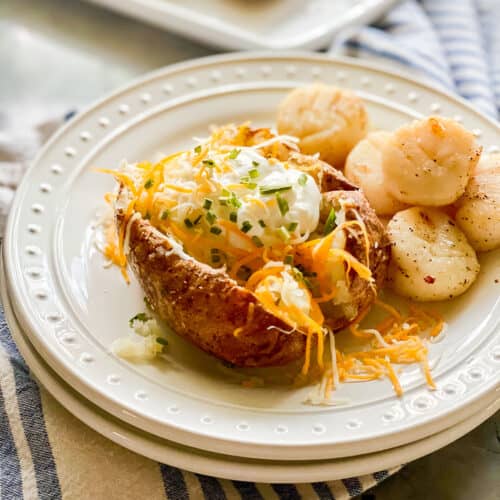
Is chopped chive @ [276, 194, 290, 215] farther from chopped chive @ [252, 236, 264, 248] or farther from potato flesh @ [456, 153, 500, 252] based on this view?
potato flesh @ [456, 153, 500, 252]

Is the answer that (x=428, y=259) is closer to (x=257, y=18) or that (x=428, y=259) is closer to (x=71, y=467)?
(x=71, y=467)

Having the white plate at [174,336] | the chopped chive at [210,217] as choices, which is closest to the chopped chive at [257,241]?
the chopped chive at [210,217]

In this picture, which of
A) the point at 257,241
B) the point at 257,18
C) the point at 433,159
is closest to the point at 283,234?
the point at 257,241

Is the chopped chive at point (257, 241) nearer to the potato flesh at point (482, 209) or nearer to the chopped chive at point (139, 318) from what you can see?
the chopped chive at point (139, 318)

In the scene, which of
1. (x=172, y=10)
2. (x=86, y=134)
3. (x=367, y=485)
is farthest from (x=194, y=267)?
(x=172, y=10)

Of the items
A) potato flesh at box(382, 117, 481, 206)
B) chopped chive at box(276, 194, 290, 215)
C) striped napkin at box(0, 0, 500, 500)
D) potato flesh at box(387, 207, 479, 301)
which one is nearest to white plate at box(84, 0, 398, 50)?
potato flesh at box(382, 117, 481, 206)
